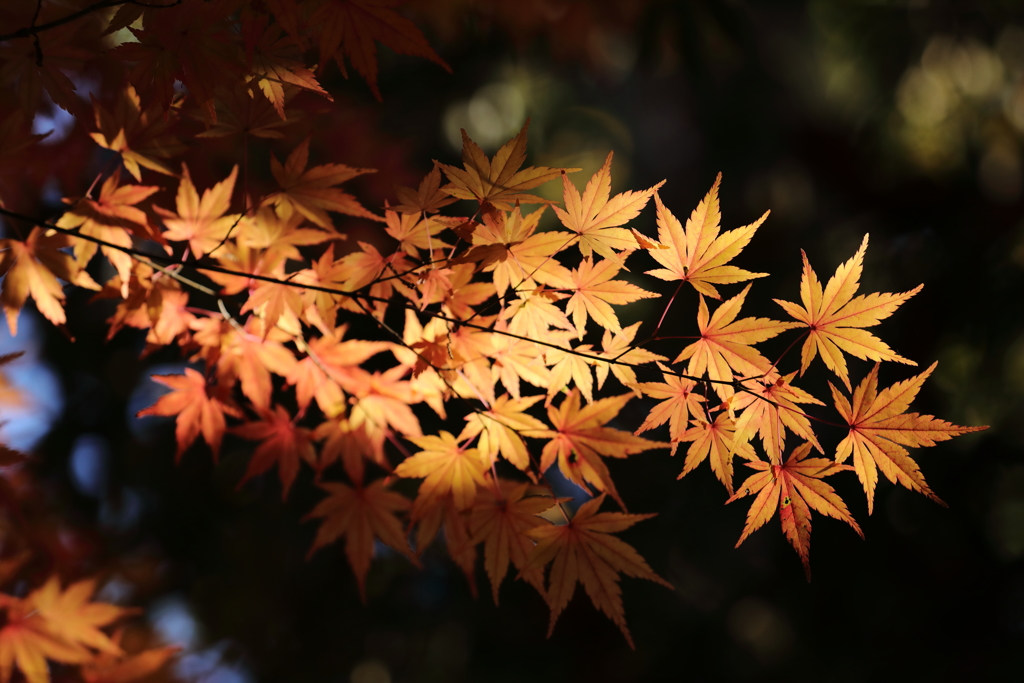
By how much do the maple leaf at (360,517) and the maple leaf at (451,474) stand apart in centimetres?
18

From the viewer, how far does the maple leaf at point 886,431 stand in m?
0.59

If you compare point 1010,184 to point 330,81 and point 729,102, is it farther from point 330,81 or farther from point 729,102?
point 330,81

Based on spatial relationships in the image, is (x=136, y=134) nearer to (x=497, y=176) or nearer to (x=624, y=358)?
(x=497, y=176)

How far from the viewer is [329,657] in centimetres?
250

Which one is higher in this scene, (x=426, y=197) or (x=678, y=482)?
(x=426, y=197)

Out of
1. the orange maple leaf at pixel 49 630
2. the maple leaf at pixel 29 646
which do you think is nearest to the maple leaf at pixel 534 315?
the orange maple leaf at pixel 49 630

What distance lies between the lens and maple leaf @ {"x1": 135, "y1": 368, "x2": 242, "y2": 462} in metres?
0.97

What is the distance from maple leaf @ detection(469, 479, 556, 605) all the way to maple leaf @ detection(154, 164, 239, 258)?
62 cm

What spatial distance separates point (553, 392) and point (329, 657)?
7.84 ft

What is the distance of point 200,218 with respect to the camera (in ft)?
3.08

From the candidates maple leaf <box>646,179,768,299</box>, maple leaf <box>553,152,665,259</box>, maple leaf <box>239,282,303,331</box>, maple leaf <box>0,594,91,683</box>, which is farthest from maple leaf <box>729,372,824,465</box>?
maple leaf <box>0,594,91,683</box>

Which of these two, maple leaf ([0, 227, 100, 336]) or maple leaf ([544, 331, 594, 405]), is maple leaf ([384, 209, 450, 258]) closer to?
maple leaf ([544, 331, 594, 405])

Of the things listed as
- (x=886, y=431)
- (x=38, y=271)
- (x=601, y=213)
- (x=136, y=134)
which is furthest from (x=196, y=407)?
(x=886, y=431)

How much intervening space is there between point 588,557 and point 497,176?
0.49m
